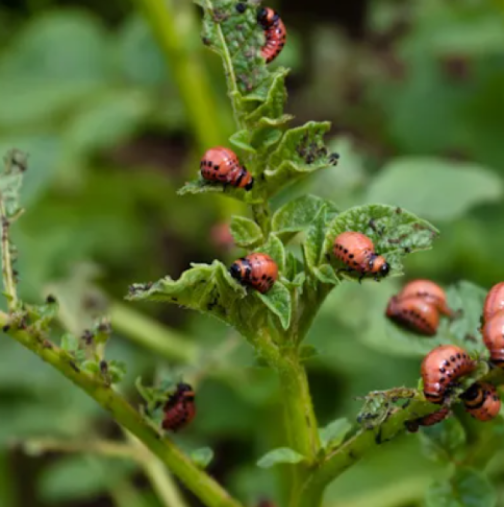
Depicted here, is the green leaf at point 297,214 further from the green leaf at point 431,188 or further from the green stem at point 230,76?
the green leaf at point 431,188

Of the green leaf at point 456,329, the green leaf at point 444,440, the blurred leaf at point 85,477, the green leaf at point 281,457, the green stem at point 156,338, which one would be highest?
the green leaf at point 281,457

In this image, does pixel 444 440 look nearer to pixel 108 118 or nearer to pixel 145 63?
pixel 108 118

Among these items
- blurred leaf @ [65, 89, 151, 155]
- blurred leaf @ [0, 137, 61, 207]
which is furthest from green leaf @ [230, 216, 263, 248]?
blurred leaf @ [65, 89, 151, 155]

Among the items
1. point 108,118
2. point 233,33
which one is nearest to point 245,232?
point 233,33

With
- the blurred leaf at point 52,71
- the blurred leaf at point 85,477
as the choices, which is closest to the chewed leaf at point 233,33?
the blurred leaf at point 85,477

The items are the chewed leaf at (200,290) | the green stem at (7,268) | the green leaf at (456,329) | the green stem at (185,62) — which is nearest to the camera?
the chewed leaf at (200,290)

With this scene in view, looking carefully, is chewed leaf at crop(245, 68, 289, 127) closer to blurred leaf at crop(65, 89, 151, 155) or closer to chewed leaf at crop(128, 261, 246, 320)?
chewed leaf at crop(128, 261, 246, 320)
